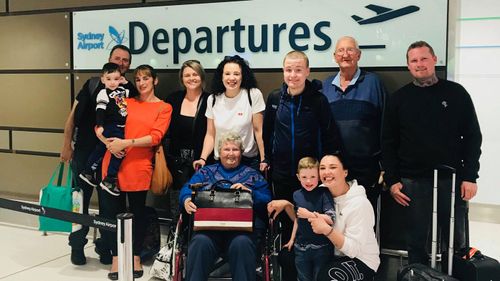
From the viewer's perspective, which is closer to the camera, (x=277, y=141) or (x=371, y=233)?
(x=371, y=233)

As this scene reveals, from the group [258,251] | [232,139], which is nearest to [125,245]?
[258,251]

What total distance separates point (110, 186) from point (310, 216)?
1.53m

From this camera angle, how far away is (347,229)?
300cm

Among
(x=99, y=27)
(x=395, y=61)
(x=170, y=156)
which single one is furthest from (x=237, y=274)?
(x=99, y=27)

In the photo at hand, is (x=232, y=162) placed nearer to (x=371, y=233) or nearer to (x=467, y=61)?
(x=371, y=233)

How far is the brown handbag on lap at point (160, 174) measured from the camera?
3844mm

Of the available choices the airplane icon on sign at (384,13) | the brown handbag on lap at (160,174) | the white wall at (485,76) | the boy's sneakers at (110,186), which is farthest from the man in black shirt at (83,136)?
the white wall at (485,76)

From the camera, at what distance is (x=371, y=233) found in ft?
9.92

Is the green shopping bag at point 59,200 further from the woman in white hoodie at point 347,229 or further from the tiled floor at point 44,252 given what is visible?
the woman in white hoodie at point 347,229

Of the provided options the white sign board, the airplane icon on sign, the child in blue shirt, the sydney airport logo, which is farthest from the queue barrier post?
the sydney airport logo

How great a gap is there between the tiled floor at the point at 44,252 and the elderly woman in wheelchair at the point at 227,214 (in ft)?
3.14

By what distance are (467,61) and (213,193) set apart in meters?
3.92

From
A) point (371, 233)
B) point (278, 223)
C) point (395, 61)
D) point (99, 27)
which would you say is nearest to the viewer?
point (371, 233)

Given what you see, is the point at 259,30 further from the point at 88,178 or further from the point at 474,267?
the point at 474,267
